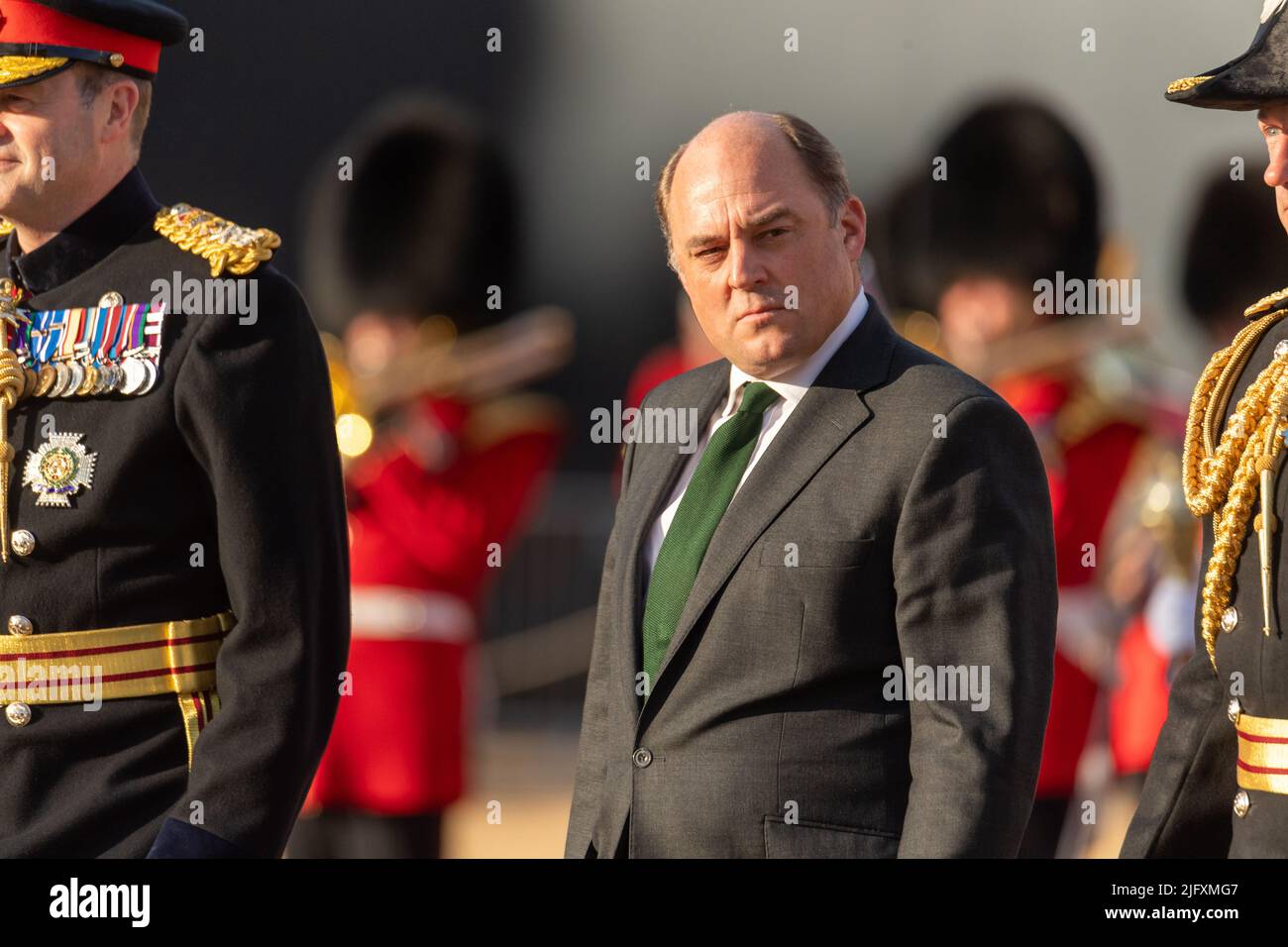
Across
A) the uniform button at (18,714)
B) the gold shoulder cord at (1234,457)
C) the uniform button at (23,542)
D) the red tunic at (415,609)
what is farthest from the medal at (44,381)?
the red tunic at (415,609)

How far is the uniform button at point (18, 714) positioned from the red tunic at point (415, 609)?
113 inches

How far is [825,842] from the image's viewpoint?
3.04 m

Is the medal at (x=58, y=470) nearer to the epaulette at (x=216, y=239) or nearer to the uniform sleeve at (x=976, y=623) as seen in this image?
the epaulette at (x=216, y=239)

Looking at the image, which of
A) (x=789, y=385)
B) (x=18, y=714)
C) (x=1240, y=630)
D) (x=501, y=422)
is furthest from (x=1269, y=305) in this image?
(x=501, y=422)

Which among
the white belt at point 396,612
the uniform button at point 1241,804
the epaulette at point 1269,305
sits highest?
the epaulette at point 1269,305

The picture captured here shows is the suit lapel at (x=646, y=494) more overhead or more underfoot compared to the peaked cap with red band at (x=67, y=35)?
more underfoot

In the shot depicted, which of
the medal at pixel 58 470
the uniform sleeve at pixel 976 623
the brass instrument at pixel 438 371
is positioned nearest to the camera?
the uniform sleeve at pixel 976 623

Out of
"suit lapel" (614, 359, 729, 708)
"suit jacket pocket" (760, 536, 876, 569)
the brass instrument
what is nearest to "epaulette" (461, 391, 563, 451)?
the brass instrument

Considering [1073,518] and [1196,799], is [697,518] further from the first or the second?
[1073,518]

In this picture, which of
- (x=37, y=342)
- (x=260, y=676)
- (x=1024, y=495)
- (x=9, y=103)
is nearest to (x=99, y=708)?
(x=260, y=676)

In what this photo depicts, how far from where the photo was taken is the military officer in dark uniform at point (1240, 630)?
3.08 m

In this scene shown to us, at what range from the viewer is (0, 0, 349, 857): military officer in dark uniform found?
3209 mm
